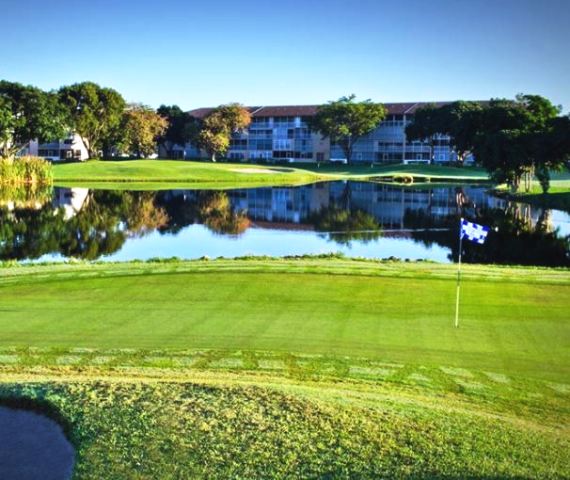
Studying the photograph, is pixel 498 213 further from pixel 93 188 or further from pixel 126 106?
pixel 126 106

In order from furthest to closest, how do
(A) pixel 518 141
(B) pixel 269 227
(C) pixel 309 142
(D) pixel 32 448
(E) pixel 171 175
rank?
(C) pixel 309 142, (E) pixel 171 175, (A) pixel 518 141, (B) pixel 269 227, (D) pixel 32 448

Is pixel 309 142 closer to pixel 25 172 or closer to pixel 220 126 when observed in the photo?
pixel 220 126

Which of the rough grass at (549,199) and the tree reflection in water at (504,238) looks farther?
the rough grass at (549,199)

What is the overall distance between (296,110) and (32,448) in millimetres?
163388

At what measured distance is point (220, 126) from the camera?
14588cm

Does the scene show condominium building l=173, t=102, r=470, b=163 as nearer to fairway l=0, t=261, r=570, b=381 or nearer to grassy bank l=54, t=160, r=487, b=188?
grassy bank l=54, t=160, r=487, b=188

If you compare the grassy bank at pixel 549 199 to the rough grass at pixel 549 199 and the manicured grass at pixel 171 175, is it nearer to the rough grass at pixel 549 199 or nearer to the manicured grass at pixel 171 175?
the rough grass at pixel 549 199

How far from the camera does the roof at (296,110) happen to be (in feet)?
515

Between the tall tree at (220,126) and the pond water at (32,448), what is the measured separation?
135703 millimetres

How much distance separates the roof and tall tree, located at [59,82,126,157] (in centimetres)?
2912

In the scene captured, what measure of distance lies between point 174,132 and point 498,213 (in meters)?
114

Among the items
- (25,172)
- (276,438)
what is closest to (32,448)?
(276,438)

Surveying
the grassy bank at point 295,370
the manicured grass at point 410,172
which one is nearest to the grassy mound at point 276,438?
the grassy bank at point 295,370

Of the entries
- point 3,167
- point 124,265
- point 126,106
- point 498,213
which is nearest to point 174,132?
point 126,106
